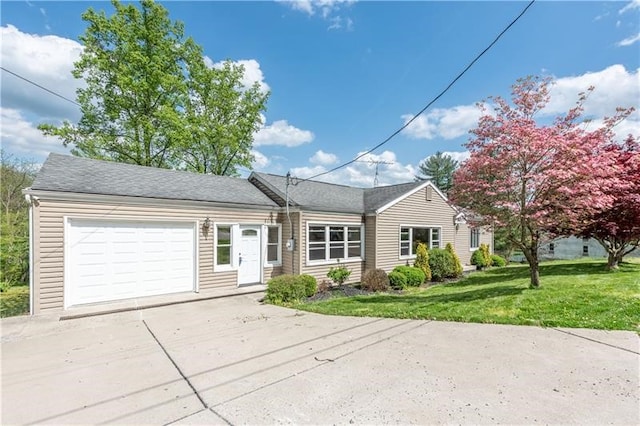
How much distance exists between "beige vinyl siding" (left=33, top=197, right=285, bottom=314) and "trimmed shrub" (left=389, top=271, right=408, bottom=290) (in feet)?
20.1

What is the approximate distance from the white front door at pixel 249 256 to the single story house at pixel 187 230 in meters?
0.04

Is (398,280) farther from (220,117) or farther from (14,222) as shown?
(220,117)

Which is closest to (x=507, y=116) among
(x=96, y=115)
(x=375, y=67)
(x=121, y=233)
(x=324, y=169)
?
(x=375, y=67)

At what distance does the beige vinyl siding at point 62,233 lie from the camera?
7.53m

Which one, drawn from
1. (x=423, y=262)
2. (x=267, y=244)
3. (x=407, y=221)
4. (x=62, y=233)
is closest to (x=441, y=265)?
(x=423, y=262)

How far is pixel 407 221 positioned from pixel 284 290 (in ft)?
25.9

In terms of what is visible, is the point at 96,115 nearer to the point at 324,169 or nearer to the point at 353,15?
the point at 324,169

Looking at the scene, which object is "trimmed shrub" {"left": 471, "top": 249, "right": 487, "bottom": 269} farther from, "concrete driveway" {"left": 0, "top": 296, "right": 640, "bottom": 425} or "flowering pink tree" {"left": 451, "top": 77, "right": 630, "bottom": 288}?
"concrete driveway" {"left": 0, "top": 296, "right": 640, "bottom": 425}

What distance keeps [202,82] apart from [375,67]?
16.1m

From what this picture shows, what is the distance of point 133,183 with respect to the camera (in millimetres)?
9625

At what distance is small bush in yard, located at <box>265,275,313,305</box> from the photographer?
9109 mm

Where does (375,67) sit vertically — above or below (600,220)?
above

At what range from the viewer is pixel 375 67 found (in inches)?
464

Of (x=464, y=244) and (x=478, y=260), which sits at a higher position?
(x=464, y=244)
